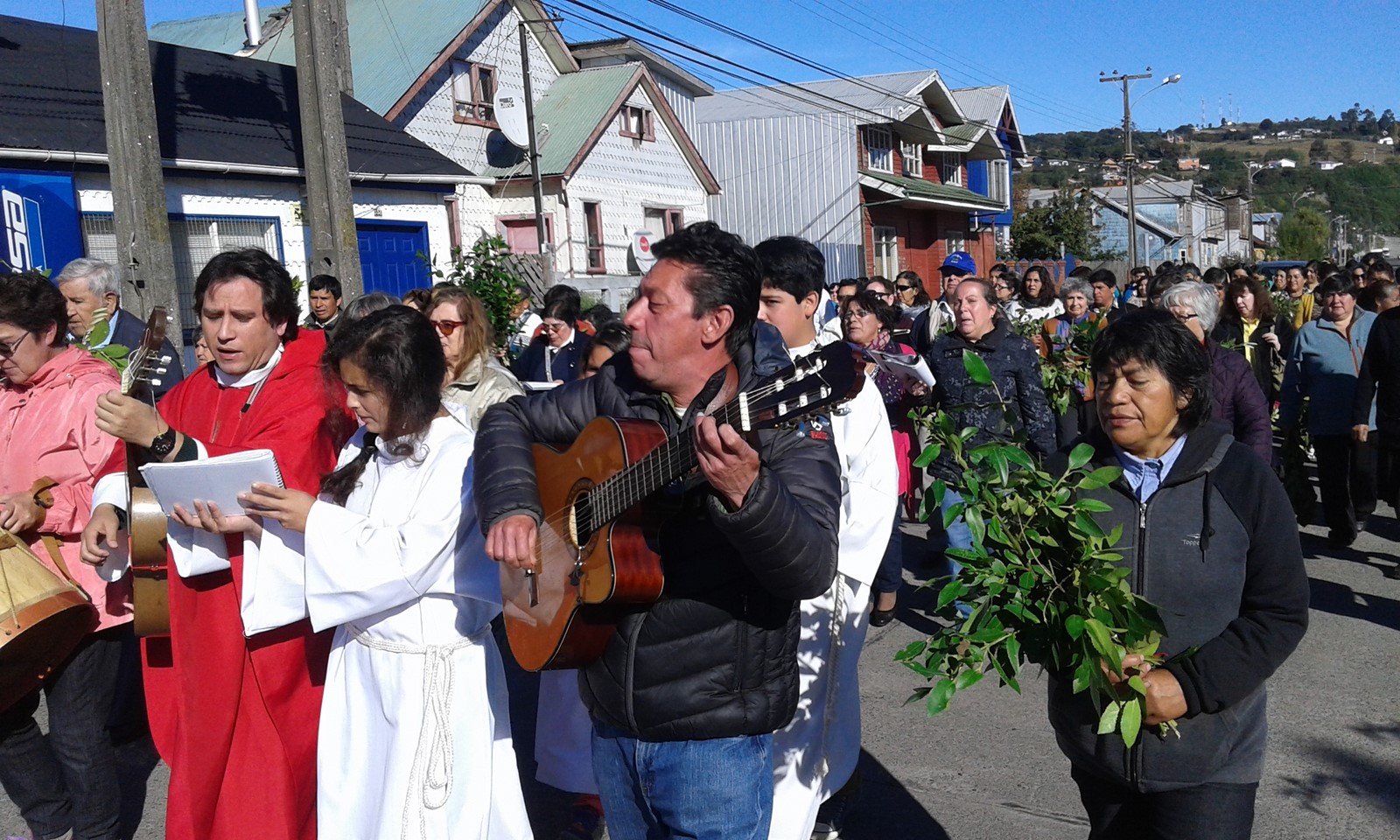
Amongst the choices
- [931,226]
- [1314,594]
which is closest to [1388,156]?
[931,226]

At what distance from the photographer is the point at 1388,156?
615 ft

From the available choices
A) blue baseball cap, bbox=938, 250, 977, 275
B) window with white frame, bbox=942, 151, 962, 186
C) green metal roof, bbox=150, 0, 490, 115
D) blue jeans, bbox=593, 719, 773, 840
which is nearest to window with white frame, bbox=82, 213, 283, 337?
green metal roof, bbox=150, 0, 490, 115

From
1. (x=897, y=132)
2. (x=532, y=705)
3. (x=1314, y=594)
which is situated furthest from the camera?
(x=897, y=132)

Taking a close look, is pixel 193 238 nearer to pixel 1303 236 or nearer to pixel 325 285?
pixel 325 285

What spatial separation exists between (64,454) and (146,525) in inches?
28.5

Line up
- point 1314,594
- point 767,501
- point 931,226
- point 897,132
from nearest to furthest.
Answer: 1. point 767,501
2. point 1314,594
3. point 897,132
4. point 931,226

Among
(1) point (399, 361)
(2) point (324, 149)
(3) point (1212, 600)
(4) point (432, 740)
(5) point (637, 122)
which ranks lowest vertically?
(4) point (432, 740)

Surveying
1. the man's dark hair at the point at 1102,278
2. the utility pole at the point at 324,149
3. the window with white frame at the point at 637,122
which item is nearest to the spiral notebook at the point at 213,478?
the utility pole at the point at 324,149

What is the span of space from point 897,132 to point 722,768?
117 ft

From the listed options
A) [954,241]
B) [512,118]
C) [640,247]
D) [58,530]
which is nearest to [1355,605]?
[58,530]

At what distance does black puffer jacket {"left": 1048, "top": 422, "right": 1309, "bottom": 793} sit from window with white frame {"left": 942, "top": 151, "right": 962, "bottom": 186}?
38.2 meters

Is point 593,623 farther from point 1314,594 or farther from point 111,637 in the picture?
point 1314,594

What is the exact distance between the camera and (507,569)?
2.97 meters

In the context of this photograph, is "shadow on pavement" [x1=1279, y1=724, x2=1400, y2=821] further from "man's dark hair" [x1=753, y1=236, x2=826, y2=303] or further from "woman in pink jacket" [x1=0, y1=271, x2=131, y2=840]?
"woman in pink jacket" [x1=0, y1=271, x2=131, y2=840]
